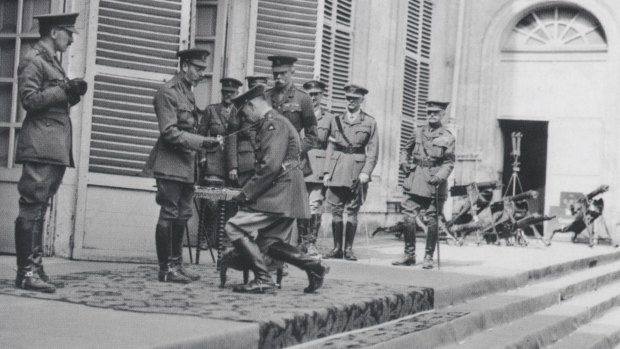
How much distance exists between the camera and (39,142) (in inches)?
253

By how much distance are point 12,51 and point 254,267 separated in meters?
3.85

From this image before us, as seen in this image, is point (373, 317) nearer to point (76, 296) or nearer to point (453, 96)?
point (76, 296)

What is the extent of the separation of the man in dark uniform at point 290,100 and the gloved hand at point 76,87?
7.97 feet

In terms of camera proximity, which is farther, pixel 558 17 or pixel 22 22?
pixel 558 17

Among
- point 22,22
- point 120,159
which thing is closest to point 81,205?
point 120,159

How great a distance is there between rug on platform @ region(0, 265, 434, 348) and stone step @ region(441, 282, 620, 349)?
22.9 inches

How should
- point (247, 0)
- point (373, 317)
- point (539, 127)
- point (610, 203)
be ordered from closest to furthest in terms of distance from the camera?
point (373, 317)
point (247, 0)
point (610, 203)
point (539, 127)

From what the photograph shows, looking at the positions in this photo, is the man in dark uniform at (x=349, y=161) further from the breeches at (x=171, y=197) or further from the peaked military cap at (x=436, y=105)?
the breeches at (x=171, y=197)

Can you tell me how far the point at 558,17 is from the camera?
18.3 metres

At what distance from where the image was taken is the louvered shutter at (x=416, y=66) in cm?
1587

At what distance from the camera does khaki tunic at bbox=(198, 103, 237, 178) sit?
30.0ft

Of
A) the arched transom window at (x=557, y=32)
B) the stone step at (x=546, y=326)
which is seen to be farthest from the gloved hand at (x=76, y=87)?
the arched transom window at (x=557, y=32)

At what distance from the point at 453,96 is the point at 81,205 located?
36.1 ft

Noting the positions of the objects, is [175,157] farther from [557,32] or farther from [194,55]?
[557,32]
